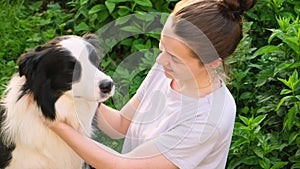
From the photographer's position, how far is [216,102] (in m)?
2.75

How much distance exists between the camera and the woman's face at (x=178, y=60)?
263 centimetres

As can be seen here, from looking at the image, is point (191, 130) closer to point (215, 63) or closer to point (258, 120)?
point (215, 63)

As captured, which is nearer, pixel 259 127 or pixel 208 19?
pixel 208 19

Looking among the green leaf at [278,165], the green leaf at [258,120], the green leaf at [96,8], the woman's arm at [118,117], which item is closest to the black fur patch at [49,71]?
the woman's arm at [118,117]

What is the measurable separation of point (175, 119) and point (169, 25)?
1.40 feet

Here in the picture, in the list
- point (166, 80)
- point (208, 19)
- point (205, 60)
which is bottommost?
point (166, 80)

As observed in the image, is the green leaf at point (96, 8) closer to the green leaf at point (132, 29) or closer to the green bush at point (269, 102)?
the green leaf at point (132, 29)

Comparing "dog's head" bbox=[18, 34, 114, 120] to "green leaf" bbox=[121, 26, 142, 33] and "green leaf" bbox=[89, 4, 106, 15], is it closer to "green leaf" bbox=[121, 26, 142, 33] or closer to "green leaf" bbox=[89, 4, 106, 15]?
"green leaf" bbox=[121, 26, 142, 33]

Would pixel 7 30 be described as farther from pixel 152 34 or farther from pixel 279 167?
pixel 279 167

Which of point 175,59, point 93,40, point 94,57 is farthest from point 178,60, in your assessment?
point 93,40

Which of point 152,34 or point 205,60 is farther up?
point 205,60

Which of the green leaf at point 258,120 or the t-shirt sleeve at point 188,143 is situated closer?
the t-shirt sleeve at point 188,143

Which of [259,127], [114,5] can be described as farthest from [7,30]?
[259,127]

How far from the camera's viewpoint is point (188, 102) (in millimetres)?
2773
